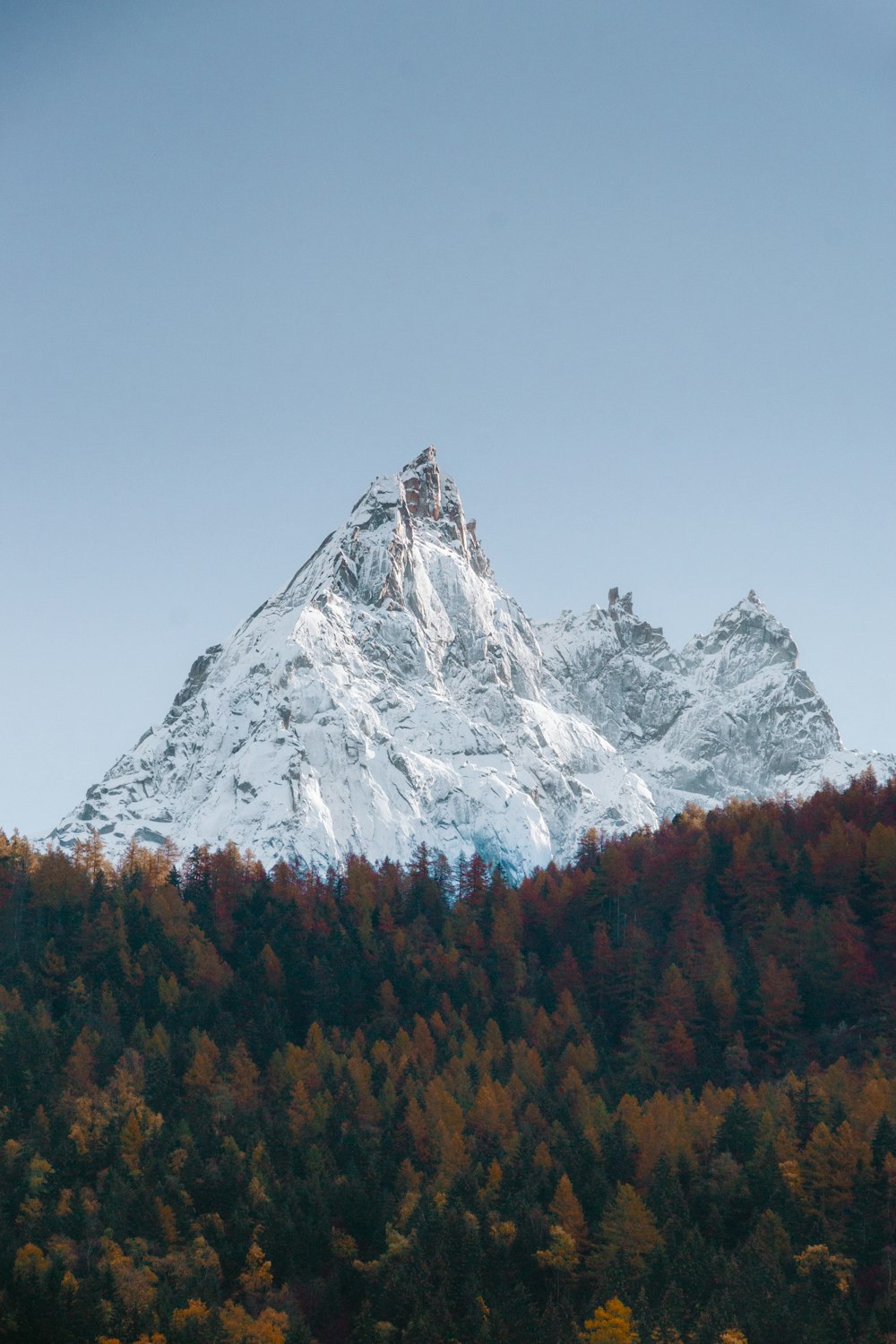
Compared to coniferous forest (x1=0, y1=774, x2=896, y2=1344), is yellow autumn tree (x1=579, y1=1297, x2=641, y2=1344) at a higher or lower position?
lower

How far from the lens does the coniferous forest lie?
262 feet

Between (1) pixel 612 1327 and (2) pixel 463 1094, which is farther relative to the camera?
(2) pixel 463 1094

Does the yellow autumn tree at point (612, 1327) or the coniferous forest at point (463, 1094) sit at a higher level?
the coniferous forest at point (463, 1094)

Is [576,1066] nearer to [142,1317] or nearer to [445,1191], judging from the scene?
[445,1191]

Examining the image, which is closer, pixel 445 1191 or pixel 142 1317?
pixel 142 1317

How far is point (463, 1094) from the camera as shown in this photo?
104812 millimetres

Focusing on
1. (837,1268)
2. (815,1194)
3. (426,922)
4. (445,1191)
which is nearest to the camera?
(837,1268)

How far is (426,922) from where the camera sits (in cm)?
14338

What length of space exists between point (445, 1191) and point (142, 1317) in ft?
69.5

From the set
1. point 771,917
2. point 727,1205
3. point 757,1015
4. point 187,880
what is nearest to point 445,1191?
point 727,1205

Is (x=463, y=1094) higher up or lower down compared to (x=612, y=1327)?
higher up

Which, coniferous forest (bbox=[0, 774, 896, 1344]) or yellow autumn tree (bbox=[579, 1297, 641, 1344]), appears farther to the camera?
coniferous forest (bbox=[0, 774, 896, 1344])

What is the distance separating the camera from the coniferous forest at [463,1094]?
262ft

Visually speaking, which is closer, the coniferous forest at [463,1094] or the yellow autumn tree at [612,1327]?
the yellow autumn tree at [612,1327]
